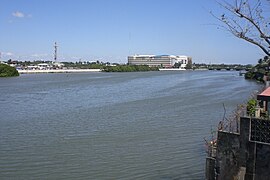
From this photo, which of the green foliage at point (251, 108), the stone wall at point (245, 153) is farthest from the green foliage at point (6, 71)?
the stone wall at point (245, 153)

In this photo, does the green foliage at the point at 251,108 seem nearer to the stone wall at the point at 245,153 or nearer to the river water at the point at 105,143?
the stone wall at the point at 245,153

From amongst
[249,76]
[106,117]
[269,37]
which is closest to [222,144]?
[269,37]

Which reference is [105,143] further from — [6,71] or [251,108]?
[6,71]

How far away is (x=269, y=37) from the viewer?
536cm

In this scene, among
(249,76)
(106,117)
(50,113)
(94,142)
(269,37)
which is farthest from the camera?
(249,76)

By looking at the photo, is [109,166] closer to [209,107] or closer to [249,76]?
[209,107]

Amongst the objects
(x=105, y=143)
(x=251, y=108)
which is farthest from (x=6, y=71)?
(x=251, y=108)

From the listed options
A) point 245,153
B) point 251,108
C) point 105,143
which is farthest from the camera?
point 105,143

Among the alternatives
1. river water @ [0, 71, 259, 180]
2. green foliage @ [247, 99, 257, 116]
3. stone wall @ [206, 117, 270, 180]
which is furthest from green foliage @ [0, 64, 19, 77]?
stone wall @ [206, 117, 270, 180]

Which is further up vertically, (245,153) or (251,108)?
(251,108)

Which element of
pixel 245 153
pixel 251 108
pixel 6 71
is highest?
pixel 251 108

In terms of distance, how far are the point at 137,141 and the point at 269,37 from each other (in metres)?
11.0

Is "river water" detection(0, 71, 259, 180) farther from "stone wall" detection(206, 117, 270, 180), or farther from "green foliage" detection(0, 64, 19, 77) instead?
"green foliage" detection(0, 64, 19, 77)

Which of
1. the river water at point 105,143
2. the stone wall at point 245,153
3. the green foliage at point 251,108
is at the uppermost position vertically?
the green foliage at point 251,108
